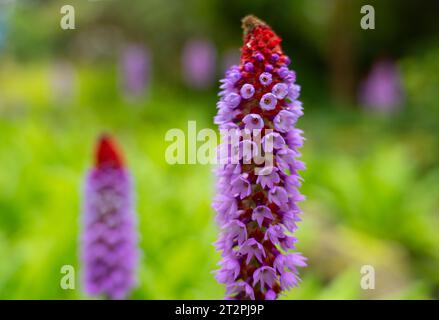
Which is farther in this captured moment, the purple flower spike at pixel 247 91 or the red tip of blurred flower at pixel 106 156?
the red tip of blurred flower at pixel 106 156

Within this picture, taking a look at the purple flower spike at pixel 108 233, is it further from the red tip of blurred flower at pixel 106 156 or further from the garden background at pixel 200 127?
the garden background at pixel 200 127

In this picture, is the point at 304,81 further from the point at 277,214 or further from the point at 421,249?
the point at 277,214

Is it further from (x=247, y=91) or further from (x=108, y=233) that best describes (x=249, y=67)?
Answer: (x=108, y=233)

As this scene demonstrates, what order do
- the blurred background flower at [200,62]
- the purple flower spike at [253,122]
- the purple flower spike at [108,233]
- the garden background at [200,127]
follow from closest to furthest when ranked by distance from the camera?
the purple flower spike at [253,122] < the purple flower spike at [108,233] < the garden background at [200,127] < the blurred background flower at [200,62]

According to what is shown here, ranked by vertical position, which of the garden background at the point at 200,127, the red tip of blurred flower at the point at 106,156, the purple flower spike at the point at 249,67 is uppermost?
the garden background at the point at 200,127

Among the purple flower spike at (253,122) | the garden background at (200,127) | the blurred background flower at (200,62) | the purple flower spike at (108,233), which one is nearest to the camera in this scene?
the purple flower spike at (253,122)

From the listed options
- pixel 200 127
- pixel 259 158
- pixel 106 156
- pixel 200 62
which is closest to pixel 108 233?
pixel 106 156

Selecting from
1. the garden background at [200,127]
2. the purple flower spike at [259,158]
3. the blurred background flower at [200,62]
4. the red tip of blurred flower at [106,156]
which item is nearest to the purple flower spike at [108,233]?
the red tip of blurred flower at [106,156]

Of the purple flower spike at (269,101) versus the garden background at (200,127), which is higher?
the garden background at (200,127)
